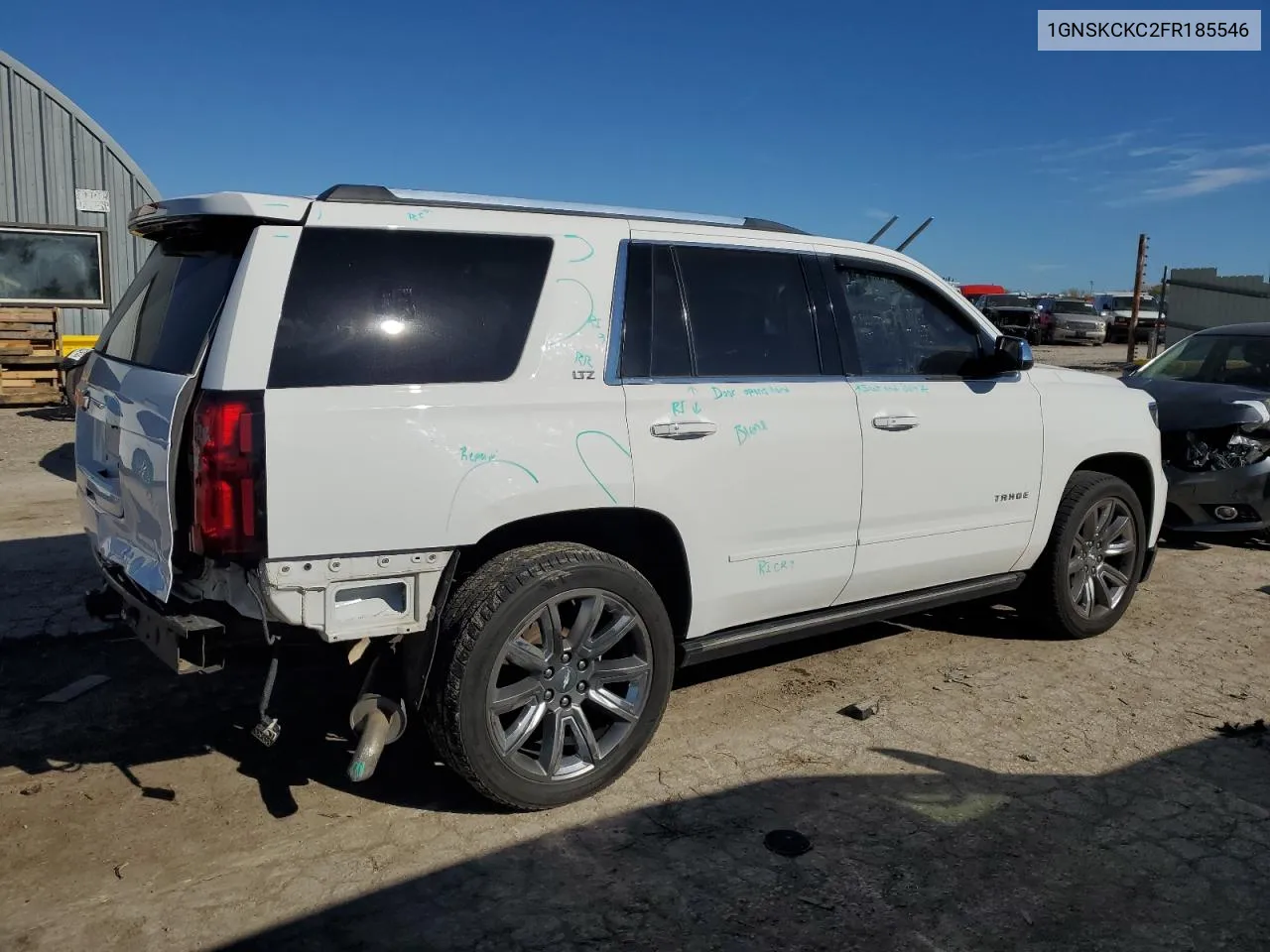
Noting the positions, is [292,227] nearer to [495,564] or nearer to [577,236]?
[577,236]

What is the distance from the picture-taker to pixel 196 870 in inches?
125

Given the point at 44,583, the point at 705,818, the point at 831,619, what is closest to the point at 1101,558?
the point at 831,619

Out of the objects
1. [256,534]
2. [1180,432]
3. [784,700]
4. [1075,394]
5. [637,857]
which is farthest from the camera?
[1180,432]

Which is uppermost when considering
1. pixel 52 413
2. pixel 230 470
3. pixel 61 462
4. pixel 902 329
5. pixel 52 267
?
pixel 52 267

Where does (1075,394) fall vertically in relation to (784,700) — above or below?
above

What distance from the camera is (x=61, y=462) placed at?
33.0 feet

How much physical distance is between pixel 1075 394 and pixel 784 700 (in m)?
2.18

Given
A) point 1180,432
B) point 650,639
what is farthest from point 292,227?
point 1180,432

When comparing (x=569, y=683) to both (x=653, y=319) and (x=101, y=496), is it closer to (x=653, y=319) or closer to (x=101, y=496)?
(x=653, y=319)

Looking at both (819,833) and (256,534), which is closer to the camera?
(256,534)

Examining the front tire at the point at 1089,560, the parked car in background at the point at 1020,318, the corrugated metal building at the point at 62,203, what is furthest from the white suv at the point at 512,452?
the parked car in background at the point at 1020,318

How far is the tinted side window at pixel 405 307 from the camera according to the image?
10.2 feet

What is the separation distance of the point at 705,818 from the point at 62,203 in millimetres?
13834

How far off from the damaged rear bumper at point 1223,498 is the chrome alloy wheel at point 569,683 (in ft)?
17.3
